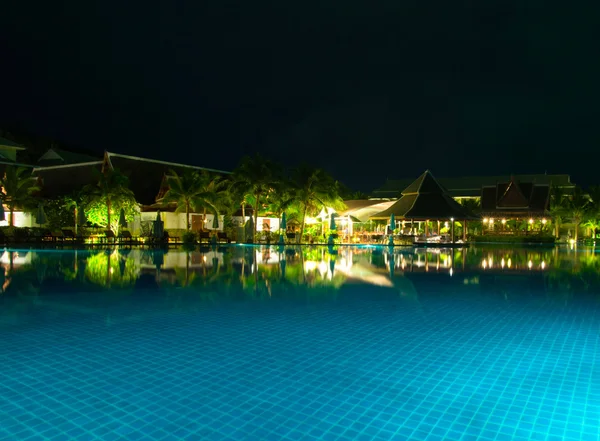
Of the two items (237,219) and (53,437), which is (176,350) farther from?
(237,219)

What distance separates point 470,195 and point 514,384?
57609 millimetres

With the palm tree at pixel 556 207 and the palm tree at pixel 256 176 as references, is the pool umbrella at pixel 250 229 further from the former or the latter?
the palm tree at pixel 556 207

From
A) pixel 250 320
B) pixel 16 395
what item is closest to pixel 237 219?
pixel 250 320

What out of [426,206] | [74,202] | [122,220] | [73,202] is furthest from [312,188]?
[73,202]

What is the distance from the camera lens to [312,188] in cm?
2855

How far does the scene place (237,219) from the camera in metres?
34.4

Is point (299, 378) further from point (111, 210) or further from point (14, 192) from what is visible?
point (14, 192)

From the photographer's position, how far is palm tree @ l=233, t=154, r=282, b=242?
28.0 meters

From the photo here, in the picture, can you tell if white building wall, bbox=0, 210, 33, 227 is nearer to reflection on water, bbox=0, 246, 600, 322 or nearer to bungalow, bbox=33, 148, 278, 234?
bungalow, bbox=33, 148, 278, 234

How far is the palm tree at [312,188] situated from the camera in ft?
93.7

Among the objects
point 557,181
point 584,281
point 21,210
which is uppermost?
point 557,181

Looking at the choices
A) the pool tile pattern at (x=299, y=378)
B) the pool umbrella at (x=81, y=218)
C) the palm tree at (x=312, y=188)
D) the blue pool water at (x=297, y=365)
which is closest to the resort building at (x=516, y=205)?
the palm tree at (x=312, y=188)

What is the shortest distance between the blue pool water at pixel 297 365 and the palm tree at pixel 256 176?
1986 cm

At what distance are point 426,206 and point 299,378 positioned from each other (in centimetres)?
2653
